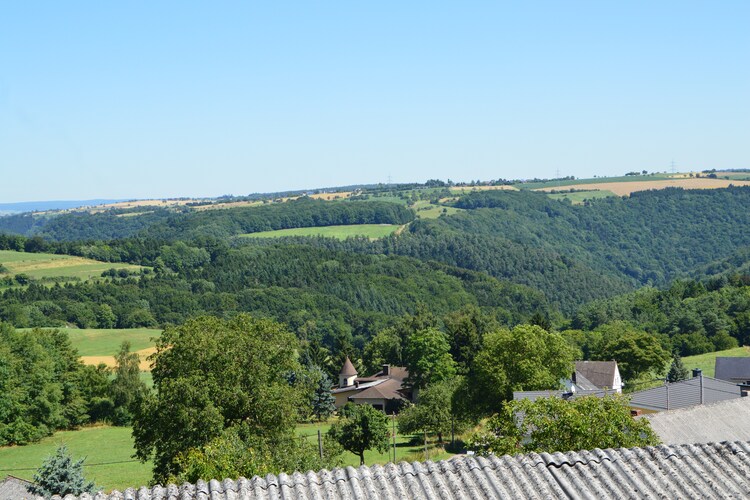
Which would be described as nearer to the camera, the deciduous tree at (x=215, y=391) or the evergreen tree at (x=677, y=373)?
the deciduous tree at (x=215, y=391)

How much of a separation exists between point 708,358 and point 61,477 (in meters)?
69.0

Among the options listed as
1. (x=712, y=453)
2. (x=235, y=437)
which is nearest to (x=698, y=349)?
(x=235, y=437)

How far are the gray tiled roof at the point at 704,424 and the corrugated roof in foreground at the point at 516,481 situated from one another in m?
20.2

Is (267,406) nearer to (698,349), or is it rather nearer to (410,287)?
(698,349)

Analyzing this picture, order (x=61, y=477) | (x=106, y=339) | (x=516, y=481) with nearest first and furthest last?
(x=516, y=481) < (x=61, y=477) < (x=106, y=339)

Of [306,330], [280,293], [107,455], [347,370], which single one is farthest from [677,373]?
[280,293]

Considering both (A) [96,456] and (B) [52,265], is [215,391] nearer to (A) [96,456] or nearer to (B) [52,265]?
(A) [96,456]

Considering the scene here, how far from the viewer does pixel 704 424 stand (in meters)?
30.6

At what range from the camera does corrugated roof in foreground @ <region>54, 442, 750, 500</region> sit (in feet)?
31.9

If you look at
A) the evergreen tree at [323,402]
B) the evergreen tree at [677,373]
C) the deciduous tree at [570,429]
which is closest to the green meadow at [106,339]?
the evergreen tree at [323,402]

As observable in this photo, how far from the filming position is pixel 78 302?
13125 cm

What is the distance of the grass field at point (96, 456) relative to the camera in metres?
43.2

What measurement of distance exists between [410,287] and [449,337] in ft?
261

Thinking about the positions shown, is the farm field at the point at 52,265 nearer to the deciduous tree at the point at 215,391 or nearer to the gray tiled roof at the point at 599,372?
the gray tiled roof at the point at 599,372
